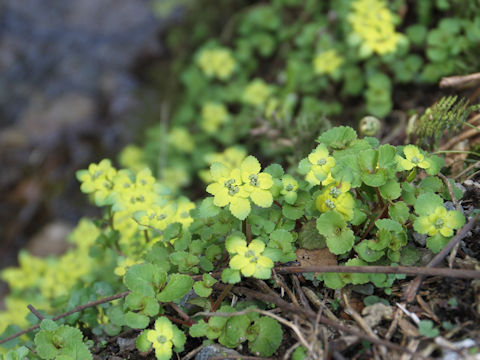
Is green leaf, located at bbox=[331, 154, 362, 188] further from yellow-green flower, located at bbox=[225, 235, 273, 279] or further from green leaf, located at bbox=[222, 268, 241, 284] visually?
green leaf, located at bbox=[222, 268, 241, 284]

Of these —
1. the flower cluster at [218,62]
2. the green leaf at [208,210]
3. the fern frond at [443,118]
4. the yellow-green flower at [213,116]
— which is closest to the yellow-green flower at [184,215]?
the green leaf at [208,210]

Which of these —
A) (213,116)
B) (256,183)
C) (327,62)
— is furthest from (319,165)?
(213,116)

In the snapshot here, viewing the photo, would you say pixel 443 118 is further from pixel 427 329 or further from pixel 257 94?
pixel 257 94

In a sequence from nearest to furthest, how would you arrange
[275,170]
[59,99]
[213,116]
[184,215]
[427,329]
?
[427,329], [275,170], [184,215], [213,116], [59,99]

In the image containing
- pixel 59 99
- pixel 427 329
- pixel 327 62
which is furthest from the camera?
pixel 59 99

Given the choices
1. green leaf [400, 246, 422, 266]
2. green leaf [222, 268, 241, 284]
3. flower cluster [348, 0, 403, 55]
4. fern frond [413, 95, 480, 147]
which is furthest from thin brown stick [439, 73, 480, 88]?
green leaf [222, 268, 241, 284]

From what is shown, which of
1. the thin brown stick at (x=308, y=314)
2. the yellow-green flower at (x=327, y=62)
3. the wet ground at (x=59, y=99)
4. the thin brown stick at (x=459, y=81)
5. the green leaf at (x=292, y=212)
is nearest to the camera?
the thin brown stick at (x=308, y=314)

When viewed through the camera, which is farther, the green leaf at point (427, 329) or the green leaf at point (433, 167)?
the green leaf at point (433, 167)

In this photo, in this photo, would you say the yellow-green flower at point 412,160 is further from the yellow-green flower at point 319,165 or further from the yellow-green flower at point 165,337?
the yellow-green flower at point 165,337
